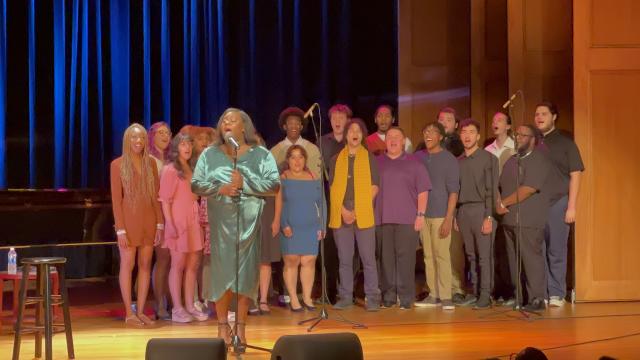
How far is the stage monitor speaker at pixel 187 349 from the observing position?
3613 millimetres

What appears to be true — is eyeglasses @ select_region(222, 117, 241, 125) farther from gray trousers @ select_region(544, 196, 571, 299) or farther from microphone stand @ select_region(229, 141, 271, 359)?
gray trousers @ select_region(544, 196, 571, 299)

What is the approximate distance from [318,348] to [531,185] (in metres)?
5.07

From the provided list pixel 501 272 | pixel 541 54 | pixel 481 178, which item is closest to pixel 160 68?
pixel 481 178

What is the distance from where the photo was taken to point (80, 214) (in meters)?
8.29

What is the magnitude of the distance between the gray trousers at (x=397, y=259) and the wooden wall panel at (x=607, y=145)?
1.60 meters

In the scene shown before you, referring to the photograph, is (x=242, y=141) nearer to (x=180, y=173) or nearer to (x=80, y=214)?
(x=180, y=173)

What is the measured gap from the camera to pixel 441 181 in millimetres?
8547

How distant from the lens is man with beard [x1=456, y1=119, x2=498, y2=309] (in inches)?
334

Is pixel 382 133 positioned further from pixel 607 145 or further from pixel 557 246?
pixel 607 145

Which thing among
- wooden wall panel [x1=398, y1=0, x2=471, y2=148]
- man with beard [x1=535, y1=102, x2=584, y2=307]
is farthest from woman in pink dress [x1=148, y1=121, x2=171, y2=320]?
wooden wall panel [x1=398, y1=0, x2=471, y2=148]

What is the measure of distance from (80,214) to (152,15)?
122 inches

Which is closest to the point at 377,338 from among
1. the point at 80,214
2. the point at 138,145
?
the point at 138,145

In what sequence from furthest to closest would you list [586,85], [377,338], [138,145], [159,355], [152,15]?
1. [152,15]
2. [586,85]
3. [138,145]
4. [377,338]
5. [159,355]

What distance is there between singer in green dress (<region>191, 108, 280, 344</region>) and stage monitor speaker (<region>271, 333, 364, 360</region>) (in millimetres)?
2604
